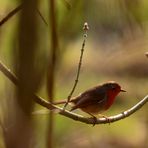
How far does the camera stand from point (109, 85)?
4.16 metres

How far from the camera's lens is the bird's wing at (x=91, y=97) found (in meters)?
3.98

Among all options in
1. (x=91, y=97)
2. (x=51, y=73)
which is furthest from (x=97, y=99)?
(x=51, y=73)

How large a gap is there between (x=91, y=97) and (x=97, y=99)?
0.06 metres

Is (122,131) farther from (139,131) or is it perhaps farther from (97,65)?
(97,65)

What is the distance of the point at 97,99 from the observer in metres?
4.13

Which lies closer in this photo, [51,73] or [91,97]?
[51,73]

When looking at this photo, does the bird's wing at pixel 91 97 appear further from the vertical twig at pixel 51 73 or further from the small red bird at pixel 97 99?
the vertical twig at pixel 51 73

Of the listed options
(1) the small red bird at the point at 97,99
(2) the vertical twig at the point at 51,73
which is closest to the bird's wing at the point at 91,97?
(1) the small red bird at the point at 97,99

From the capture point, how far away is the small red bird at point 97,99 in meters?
3.97

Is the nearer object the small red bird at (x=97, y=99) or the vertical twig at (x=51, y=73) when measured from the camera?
the vertical twig at (x=51, y=73)

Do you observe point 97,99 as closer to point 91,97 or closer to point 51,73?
point 91,97

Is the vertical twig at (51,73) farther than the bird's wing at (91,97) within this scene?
No

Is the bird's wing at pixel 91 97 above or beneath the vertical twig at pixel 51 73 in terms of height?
beneath

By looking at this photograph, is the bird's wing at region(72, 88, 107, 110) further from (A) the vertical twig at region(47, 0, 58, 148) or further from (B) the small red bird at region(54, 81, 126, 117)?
(A) the vertical twig at region(47, 0, 58, 148)
